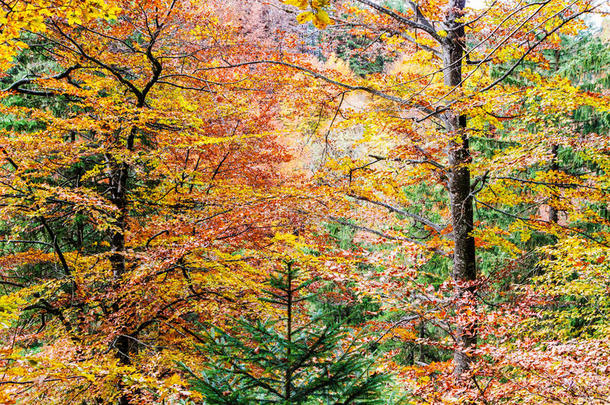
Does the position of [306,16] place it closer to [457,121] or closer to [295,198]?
[295,198]

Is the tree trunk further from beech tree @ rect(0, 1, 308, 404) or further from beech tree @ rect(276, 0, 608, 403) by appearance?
beech tree @ rect(0, 1, 308, 404)

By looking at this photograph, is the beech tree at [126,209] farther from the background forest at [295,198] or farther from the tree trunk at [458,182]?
the tree trunk at [458,182]

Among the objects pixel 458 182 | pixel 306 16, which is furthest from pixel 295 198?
pixel 306 16

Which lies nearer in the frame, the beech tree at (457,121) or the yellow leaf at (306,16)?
the yellow leaf at (306,16)

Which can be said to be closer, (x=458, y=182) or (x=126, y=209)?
(x=458, y=182)

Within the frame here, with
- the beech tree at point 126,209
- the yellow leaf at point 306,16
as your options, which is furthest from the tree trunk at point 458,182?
the yellow leaf at point 306,16

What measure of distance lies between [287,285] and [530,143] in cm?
432

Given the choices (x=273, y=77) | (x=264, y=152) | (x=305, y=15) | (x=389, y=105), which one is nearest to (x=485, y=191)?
(x=389, y=105)

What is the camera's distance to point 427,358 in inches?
533

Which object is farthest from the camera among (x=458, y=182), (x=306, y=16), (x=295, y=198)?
(x=295, y=198)

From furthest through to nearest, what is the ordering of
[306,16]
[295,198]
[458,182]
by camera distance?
1. [295,198]
2. [458,182]
3. [306,16]

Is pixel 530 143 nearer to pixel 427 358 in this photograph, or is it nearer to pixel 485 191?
pixel 485 191

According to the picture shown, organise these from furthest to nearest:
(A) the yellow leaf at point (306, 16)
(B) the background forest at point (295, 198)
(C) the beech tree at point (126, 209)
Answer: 1. (C) the beech tree at point (126, 209)
2. (B) the background forest at point (295, 198)
3. (A) the yellow leaf at point (306, 16)

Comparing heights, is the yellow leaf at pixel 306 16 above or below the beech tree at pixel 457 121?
below
